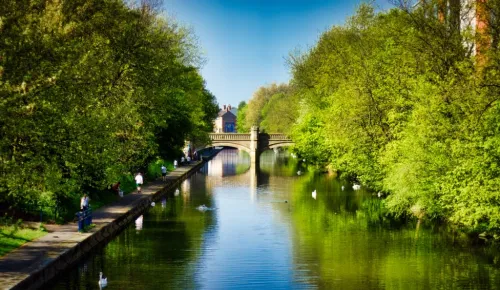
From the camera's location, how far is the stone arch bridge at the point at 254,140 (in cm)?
10969

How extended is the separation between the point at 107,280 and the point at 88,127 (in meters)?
6.09

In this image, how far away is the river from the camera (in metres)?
26.2

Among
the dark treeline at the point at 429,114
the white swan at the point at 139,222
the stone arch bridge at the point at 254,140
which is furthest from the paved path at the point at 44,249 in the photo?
the stone arch bridge at the point at 254,140

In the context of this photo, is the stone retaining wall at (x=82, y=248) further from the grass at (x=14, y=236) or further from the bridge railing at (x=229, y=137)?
the bridge railing at (x=229, y=137)

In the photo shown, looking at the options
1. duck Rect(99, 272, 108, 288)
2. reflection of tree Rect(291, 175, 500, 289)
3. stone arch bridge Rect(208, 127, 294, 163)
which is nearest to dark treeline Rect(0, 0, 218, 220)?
duck Rect(99, 272, 108, 288)

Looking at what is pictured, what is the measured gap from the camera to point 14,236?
2884cm

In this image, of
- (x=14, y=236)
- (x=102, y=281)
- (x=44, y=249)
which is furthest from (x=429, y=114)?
(x=14, y=236)

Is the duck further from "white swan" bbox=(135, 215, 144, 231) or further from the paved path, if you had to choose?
"white swan" bbox=(135, 215, 144, 231)

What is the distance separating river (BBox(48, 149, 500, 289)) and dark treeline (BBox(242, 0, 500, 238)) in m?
2.12

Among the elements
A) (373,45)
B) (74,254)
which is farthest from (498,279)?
(373,45)

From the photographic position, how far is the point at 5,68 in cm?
2223

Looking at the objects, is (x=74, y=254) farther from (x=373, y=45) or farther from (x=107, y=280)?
(x=373, y=45)

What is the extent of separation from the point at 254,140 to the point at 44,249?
275 ft

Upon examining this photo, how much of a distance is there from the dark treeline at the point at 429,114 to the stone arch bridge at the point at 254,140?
51.8 m
